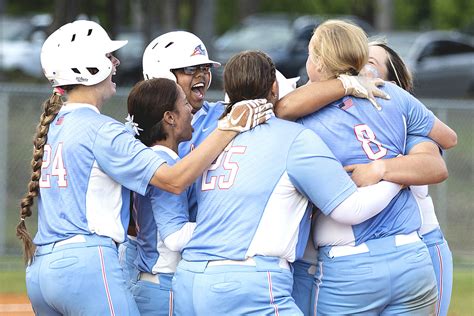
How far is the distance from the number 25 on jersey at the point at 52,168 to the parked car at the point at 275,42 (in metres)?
16.7

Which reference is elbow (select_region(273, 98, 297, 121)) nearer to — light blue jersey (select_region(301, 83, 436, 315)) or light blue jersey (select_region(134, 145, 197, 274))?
light blue jersey (select_region(301, 83, 436, 315))

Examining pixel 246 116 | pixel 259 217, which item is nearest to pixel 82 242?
pixel 259 217

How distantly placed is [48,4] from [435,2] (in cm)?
1323

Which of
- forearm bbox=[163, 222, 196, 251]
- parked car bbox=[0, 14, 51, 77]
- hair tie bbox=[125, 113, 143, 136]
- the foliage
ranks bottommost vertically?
the foliage

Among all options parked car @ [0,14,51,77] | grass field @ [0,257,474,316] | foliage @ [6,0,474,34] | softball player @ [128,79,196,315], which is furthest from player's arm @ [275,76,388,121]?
foliage @ [6,0,474,34]

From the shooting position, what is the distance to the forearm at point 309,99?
5145 mm

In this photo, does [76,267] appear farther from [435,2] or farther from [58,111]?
[435,2]

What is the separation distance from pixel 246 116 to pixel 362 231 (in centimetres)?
79

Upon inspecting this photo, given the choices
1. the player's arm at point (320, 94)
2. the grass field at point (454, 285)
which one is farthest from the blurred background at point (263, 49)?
the player's arm at point (320, 94)

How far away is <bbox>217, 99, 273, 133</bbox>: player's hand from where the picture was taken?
495 centimetres

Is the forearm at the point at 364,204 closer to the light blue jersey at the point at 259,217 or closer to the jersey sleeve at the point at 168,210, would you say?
the light blue jersey at the point at 259,217

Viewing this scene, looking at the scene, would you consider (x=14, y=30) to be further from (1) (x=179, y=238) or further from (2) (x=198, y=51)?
(1) (x=179, y=238)

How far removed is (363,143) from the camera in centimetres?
517

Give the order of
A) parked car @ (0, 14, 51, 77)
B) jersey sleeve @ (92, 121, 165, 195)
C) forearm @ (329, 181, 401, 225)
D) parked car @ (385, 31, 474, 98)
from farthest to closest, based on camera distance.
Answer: parked car @ (0, 14, 51, 77) → parked car @ (385, 31, 474, 98) → jersey sleeve @ (92, 121, 165, 195) → forearm @ (329, 181, 401, 225)
